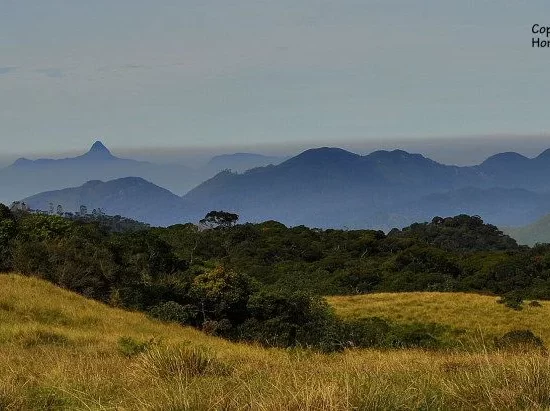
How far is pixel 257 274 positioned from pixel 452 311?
97.1 feet

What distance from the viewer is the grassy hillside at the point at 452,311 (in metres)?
35.9

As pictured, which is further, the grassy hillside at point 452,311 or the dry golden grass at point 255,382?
the grassy hillside at point 452,311

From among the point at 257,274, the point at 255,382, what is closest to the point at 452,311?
the point at 257,274

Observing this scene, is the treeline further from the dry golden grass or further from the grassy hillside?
the dry golden grass

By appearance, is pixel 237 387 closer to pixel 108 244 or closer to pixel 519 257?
pixel 108 244

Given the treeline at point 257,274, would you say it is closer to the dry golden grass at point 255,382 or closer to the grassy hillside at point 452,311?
the grassy hillside at point 452,311

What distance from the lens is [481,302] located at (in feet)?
134

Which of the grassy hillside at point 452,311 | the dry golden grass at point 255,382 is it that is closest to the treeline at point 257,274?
the grassy hillside at point 452,311

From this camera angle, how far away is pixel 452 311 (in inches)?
1560

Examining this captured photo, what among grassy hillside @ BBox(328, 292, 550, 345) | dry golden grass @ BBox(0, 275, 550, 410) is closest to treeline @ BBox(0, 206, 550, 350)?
grassy hillside @ BBox(328, 292, 550, 345)

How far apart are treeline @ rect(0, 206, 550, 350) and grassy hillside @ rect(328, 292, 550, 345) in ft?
7.31

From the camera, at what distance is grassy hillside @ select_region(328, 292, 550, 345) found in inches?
1414

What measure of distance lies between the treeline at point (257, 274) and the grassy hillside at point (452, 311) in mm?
2229

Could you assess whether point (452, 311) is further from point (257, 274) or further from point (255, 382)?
point (255, 382)
